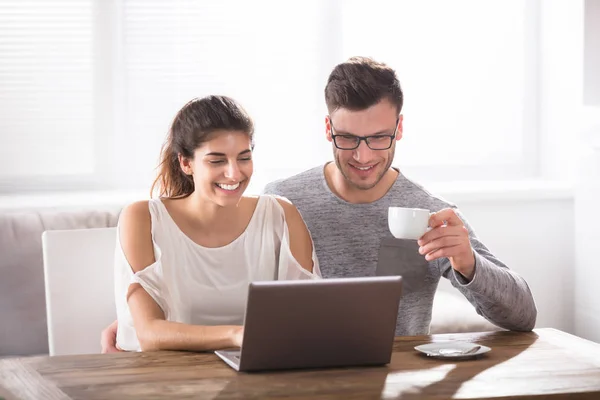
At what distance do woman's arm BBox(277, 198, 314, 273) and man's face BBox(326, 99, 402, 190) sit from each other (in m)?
0.18

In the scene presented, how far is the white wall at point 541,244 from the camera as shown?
4.32 metres

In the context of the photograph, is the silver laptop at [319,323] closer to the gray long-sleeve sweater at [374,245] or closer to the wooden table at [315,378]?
the wooden table at [315,378]

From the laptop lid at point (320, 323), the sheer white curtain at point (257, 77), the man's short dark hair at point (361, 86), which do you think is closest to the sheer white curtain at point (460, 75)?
the sheer white curtain at point (257, 77)

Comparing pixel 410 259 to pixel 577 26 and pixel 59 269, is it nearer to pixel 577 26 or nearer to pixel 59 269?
pixel 59 269

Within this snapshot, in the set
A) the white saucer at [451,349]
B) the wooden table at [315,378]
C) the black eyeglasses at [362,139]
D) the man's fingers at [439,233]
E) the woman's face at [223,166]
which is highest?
the black eyeglasses at [362,139]

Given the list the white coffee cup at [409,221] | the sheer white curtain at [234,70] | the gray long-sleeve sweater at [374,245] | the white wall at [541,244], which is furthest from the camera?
the white wall at [541,244]

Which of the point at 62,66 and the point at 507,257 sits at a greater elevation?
the point at 62,66

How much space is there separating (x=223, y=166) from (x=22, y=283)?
4.15ft

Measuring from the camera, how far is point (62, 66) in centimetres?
397

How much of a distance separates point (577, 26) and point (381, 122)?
2.08 m

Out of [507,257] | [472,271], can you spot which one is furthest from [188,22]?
[472,271]

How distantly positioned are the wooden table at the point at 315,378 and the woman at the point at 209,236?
0.42 m

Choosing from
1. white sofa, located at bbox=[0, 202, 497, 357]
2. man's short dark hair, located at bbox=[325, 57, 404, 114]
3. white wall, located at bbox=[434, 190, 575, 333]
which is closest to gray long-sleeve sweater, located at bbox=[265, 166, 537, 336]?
man's short dark hair, located at bbox=[325, 57, 404, 114]

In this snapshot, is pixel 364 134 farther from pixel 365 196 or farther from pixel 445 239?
pixel 445 239
